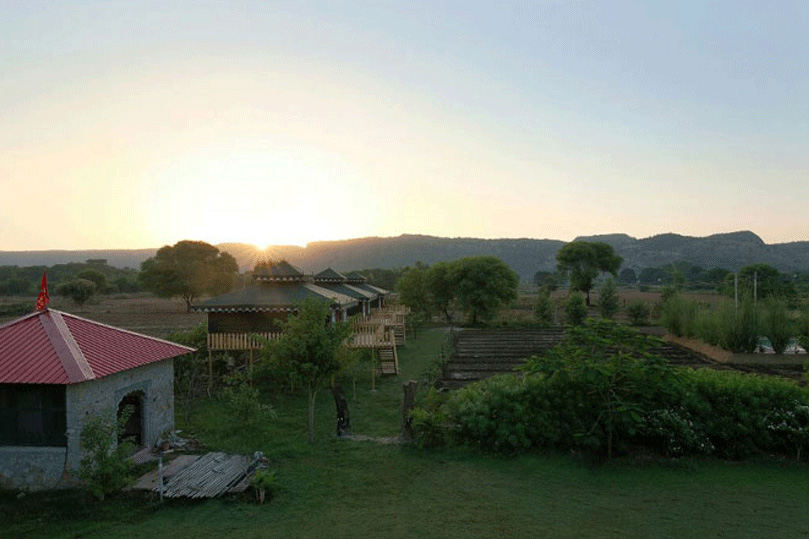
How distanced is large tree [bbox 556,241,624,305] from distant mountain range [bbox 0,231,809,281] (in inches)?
3479

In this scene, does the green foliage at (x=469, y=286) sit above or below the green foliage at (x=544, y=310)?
above

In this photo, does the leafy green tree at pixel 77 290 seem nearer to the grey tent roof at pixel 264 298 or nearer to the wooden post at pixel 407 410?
the grey tent roof at pixel 264 298

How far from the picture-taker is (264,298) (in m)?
23.7

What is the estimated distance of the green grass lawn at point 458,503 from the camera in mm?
8602

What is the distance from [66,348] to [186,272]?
56.7 metres

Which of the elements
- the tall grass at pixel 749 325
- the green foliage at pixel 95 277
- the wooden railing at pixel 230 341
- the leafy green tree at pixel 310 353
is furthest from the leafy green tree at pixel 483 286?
the green foliage at pixel 95 277

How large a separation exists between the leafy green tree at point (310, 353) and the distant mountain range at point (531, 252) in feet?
444

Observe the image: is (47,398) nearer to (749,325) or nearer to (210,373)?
(210,373)

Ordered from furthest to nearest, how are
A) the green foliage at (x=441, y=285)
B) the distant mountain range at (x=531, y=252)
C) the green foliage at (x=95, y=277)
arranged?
the distant mountain range at (x=531, y=252), the green foliage at (x=95, y=277), the green foliage at (x=441, y=285)

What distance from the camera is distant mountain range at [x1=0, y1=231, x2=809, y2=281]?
15688 cm

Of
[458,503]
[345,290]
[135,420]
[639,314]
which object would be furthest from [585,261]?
[458,503]

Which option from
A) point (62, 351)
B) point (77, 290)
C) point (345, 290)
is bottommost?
point (77, 290)

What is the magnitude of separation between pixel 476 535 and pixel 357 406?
32.1 feet

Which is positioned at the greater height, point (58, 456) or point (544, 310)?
point (58, 456)
